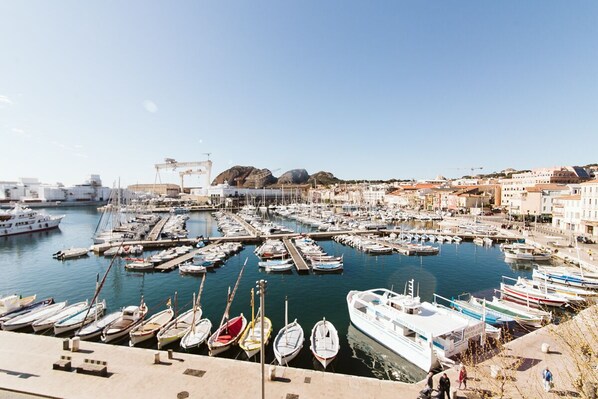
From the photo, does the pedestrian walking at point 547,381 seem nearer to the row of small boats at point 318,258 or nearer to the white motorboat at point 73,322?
the white motorboat at point 73,322

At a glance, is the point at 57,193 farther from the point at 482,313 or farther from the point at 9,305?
the point at 482,313

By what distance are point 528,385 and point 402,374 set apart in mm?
4720

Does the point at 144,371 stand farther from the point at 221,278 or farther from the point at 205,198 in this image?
the point at 205,198

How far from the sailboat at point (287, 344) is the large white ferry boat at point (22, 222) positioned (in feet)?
207

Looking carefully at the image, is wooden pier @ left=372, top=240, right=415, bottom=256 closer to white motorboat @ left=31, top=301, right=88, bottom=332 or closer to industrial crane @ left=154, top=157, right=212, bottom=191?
white motorboat @ left=31, top=301, right=88, bottom=332

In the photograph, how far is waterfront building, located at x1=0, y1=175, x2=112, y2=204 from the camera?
134 metres

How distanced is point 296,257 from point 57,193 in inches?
6052

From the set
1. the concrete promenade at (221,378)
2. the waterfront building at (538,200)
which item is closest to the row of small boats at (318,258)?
the concrete promenade at (221,378)

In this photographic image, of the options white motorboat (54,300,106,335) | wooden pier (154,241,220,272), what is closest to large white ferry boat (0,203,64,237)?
wooden pier (154,241,220,272)

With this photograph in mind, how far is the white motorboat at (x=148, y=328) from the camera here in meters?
15.3

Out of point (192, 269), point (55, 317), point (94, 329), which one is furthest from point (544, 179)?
point (55, 317)

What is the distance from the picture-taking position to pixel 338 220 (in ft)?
218

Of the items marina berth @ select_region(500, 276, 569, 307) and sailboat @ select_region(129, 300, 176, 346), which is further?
marina berth @ select_region(500, 276, 569, 307)

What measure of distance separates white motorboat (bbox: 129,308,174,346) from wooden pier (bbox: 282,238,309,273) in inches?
568
